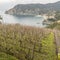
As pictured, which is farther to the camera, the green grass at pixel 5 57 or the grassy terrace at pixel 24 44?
the grassy terrace at pixel 24 44

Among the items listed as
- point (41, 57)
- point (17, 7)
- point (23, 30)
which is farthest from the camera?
point (17, 7)

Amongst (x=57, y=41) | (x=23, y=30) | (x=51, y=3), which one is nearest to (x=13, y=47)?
(x=23, y=30)

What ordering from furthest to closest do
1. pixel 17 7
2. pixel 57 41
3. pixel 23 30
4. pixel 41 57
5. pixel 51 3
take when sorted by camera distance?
1. pixel 51 3
2. pixel 17 7
3. pixel 57 41
4. pixel 23 30
5. pixel 41 57

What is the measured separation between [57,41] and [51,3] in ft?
543

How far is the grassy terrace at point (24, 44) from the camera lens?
2109 centimetres

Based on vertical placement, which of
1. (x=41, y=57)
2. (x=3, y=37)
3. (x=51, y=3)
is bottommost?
(x=51, y=3)

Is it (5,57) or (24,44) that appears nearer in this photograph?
(5,57)

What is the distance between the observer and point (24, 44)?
71.2ft

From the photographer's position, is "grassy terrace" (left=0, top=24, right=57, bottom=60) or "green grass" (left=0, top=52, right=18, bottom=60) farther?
"grassy terrace" (left=0, top=24, right=57, bottom=60)

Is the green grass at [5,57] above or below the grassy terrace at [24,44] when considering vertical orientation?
below

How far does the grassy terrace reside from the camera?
21.1 metres

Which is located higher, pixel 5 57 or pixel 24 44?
pixel 24 44

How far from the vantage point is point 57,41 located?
25.3 meters

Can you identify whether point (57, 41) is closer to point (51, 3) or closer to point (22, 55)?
point (22, 55)
